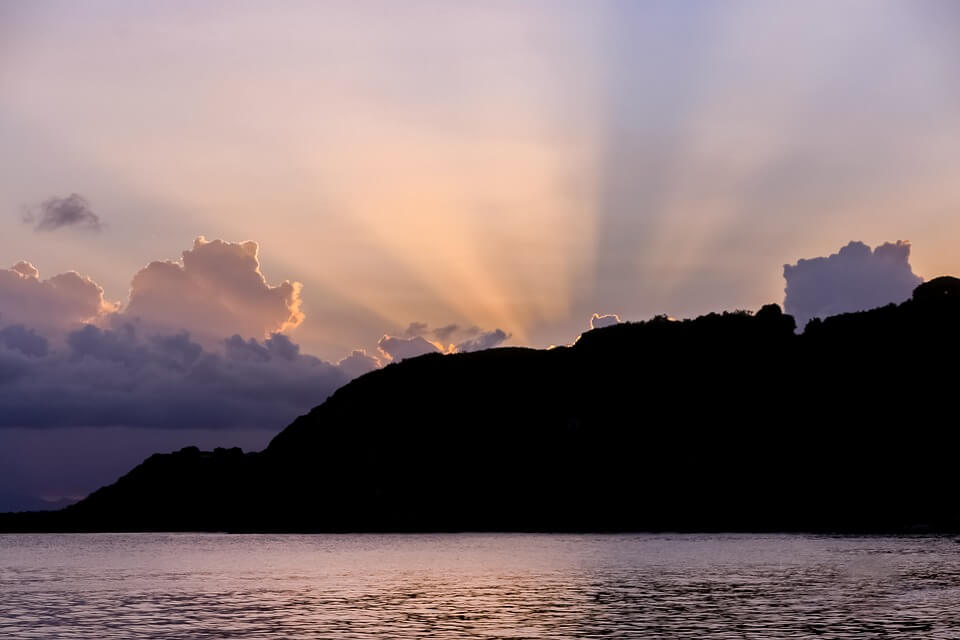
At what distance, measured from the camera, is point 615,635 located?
52.6 metres

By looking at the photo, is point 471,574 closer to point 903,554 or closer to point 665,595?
point 665,595

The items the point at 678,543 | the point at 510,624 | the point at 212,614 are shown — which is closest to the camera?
the point at 510,624

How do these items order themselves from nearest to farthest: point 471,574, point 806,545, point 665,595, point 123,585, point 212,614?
point 212,614 → point 665,595 → point 123,585 → point 471,574 → point 806,545

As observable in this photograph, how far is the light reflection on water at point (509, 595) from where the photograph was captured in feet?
182

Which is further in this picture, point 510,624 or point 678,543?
point 678,543

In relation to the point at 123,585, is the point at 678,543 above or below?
above

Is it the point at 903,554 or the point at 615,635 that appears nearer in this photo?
the point at 615,635

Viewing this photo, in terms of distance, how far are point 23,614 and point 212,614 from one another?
11.5m

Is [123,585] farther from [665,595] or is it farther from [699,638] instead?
[699,638]

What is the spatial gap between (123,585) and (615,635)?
5540cm

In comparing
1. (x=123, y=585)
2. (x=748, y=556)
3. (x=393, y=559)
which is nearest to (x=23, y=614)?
(x=123, y=585)

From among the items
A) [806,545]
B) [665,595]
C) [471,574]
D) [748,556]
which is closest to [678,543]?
[806,545]

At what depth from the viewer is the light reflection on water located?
182 feet

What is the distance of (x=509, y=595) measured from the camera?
75.8 m
